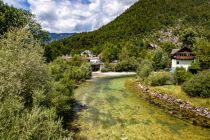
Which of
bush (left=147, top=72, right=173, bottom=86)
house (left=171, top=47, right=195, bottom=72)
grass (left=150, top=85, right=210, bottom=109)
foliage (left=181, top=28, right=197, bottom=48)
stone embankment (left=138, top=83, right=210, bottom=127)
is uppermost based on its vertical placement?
foliage (left=181, top=28, right=197, bottom=48)

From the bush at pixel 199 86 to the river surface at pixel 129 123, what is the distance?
742 centimetres

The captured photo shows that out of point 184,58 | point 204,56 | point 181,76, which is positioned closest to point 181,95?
point 181,76

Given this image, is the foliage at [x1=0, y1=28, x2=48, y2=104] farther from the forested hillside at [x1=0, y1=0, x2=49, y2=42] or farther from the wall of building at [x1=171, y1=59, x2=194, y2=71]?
the wall of building at [x1=171, y1=59, x2=194, y2=71]

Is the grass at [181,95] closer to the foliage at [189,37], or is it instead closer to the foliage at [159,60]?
the foliage at [159,60]

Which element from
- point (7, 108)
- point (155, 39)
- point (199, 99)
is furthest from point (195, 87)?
point (155, 39)

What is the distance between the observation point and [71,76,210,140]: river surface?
2966cm

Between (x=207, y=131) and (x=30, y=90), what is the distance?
22.4 m

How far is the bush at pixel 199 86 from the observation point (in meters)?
44.4

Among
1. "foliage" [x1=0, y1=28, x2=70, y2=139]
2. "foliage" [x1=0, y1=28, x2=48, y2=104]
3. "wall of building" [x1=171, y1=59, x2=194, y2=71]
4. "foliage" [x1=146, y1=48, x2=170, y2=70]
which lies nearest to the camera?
"foliage" [x1=0, y1=28, x2=70, y2=139]

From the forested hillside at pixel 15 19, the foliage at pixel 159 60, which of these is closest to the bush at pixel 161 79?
the forested hillside at pixel 15 19

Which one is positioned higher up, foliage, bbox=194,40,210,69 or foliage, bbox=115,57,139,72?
foliage, bbox=194,40,210,69

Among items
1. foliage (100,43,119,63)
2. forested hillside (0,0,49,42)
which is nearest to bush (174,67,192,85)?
forested hillside (0,0,49,42)

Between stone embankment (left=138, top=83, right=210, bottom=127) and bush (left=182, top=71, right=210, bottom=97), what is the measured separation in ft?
8.21

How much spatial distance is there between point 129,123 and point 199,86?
17.5 metres
